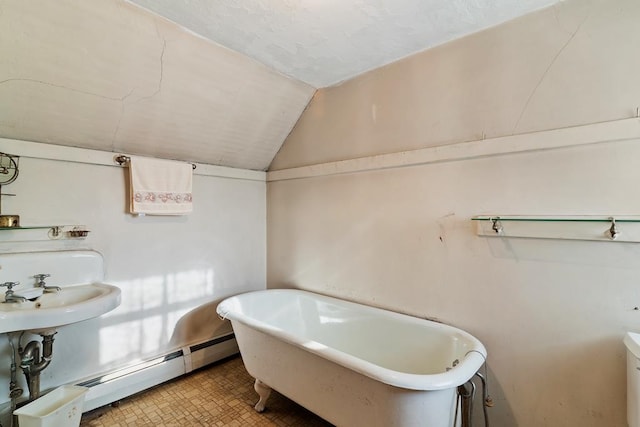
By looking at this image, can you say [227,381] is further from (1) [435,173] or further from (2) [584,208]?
(2) [584,208]

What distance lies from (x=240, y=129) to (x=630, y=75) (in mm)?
2348

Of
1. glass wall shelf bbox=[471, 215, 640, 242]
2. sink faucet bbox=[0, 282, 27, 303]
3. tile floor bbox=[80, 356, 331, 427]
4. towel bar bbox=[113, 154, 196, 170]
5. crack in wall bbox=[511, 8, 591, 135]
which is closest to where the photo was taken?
glass wall shelf bbox=[471, 215, 640, 242]

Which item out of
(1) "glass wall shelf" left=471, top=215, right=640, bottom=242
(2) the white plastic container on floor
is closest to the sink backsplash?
(2) the white plastic container on floor

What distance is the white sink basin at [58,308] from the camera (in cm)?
133

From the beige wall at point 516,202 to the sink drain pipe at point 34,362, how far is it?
1.85m

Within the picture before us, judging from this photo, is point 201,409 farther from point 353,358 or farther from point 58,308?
point 353,358

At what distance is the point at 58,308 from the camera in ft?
4.66

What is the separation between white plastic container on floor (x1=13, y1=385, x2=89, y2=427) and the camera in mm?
1459

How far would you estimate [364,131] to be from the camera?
222 centimetres

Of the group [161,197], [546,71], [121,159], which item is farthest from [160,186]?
[546,71]

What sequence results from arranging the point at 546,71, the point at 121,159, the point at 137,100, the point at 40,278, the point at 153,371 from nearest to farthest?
the point at 546,71, the point at 40,278, the point at 137,100, the point at 121,159, the point at 153,371

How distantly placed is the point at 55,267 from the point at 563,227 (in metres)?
2.83

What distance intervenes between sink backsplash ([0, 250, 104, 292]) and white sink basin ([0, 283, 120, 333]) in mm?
61

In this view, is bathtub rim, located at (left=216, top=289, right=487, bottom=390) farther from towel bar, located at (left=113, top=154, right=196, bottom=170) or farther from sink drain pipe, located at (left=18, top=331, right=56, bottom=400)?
towel bar, located at (left=113, top=154, right=196, bottom=170)
